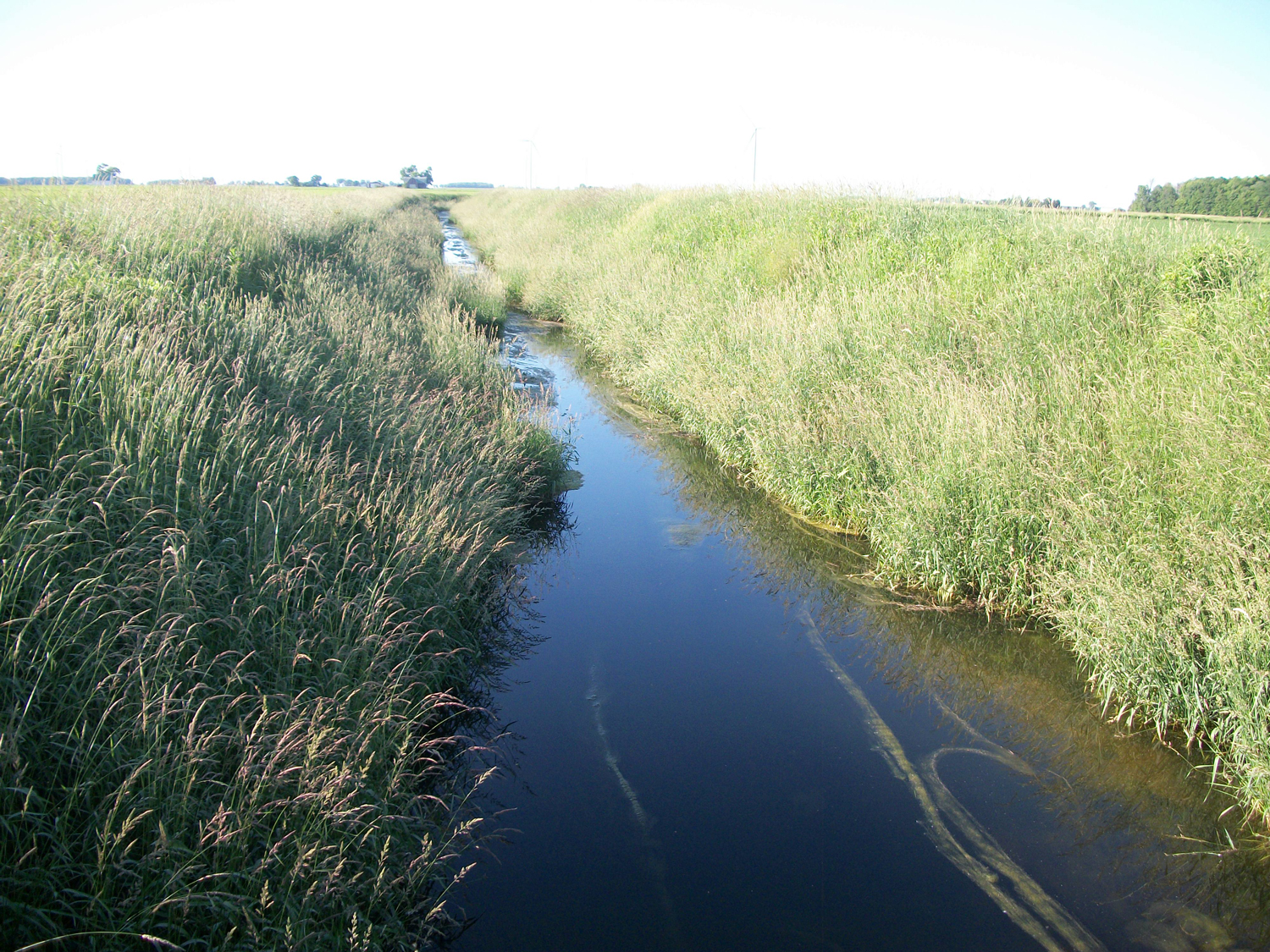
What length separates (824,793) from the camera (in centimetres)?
371

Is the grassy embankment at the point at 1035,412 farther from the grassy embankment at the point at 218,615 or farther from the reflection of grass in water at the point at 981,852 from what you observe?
the grassy embankment at the point at 218,615

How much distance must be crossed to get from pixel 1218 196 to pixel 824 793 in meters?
10.9

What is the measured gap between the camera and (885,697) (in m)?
4.47

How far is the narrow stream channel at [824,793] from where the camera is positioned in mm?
3018

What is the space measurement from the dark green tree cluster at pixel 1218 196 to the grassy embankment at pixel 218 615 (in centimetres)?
951

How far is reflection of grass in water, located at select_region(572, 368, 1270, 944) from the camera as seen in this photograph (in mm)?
3193

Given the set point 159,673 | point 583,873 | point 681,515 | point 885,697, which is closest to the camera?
point 159,673

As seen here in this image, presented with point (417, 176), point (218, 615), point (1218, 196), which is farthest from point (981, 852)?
point (417, 176)

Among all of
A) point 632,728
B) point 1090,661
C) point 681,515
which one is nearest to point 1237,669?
point 1090,661

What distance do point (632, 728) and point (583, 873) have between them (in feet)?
3.34

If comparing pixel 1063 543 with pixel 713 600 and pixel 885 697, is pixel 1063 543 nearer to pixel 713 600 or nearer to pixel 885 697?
pixel 885 697

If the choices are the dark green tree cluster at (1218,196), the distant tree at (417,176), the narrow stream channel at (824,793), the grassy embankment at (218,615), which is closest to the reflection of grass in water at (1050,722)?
the narrow stream channel at (824,793)

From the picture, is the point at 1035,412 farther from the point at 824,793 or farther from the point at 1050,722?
the point at 824,793

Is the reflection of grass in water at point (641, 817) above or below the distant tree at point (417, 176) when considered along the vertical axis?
below
